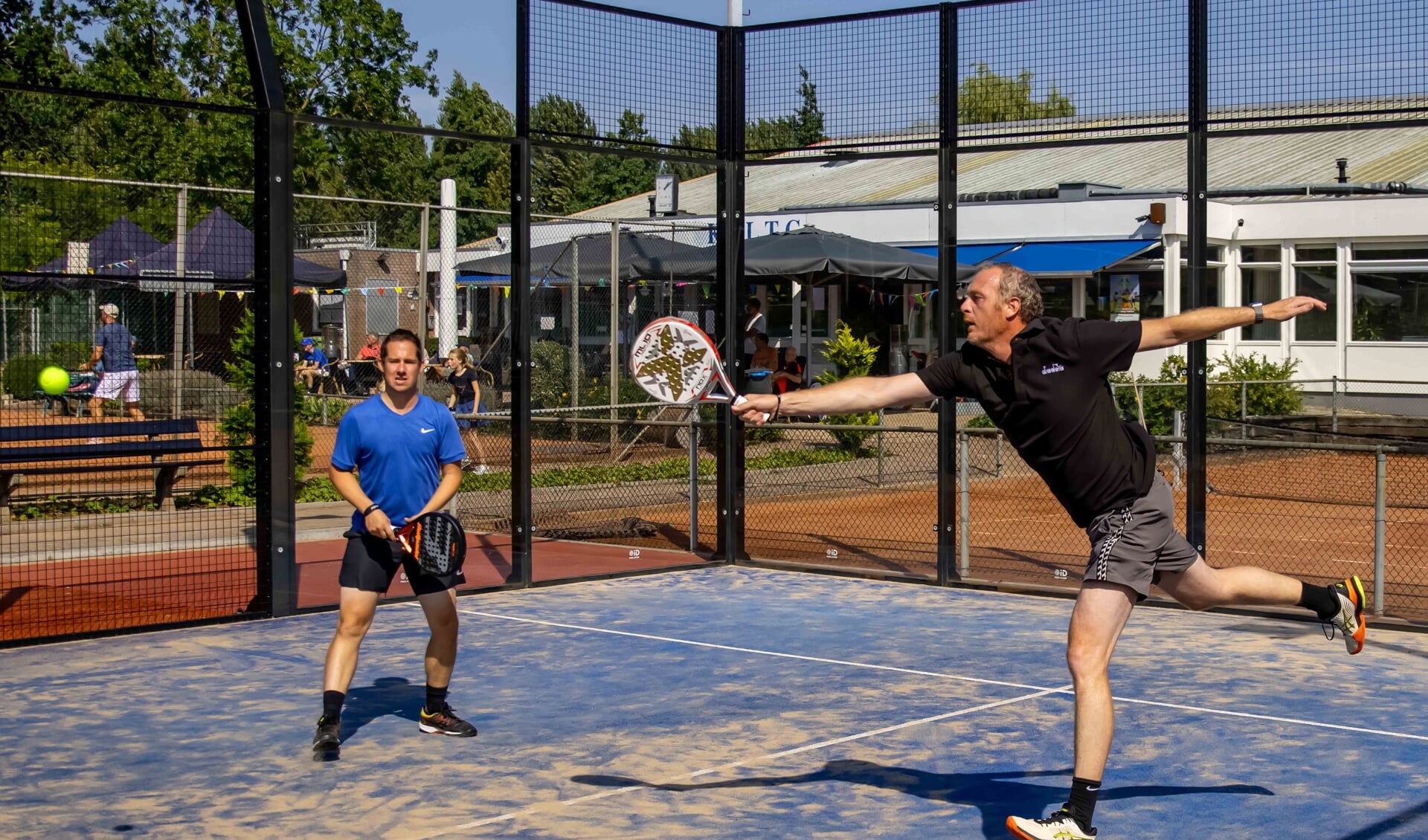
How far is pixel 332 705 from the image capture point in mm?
6680

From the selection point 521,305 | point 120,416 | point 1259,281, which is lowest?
point 120,416

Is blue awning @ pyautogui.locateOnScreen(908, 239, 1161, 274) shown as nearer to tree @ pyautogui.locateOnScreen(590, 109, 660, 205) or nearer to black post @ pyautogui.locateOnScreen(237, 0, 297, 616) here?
black post @ pyautogui.locateOnScreen(237, 0, 297, 616)

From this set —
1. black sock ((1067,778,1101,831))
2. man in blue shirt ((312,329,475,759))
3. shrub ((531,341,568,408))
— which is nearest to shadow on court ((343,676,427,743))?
man in blue shirt ((312,329,475,759))

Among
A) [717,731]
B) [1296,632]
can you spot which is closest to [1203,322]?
[717,731]

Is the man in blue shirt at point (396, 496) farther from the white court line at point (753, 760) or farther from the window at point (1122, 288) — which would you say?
the window at point (1122, 288)

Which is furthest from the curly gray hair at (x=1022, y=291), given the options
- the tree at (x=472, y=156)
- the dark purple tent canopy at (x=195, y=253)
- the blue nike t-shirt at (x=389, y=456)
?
the tree at (x=472, y=156)

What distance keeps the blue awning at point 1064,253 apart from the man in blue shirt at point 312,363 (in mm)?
10531

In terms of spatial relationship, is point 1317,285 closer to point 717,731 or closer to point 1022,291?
point 717,731

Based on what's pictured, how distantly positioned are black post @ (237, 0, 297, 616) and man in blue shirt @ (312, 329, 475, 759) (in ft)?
9.95

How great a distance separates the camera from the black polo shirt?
5633 millimetres

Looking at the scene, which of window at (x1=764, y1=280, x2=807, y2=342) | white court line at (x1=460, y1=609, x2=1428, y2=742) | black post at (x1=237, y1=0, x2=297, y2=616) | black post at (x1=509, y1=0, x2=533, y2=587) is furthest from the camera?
window at (x1=764, y1=280, x2=807, y2=342)

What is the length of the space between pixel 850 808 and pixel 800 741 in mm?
1045

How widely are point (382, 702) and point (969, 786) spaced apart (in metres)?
3.09

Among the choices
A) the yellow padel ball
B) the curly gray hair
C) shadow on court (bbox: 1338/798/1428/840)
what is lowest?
shadow on court (bbox: 1338/798/1428/840)
